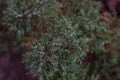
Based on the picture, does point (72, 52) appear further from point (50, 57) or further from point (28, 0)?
point (28, 0)

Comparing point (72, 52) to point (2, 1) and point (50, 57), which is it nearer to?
point (50, 57)

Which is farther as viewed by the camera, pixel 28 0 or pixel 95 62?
pixel 95 62

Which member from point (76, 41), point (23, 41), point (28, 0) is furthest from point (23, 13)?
point (76, 41)

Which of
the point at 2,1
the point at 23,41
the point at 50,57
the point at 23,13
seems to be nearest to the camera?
the point at 50,57

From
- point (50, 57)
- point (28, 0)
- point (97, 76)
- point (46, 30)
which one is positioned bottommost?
point (97, 76)

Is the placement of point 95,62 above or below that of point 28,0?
below

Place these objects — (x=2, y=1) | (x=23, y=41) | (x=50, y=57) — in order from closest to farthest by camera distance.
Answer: (x=50, y=57) → (x=23, y=41) → (x=2, y=1)

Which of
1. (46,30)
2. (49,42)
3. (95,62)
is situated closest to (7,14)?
(46,30)
